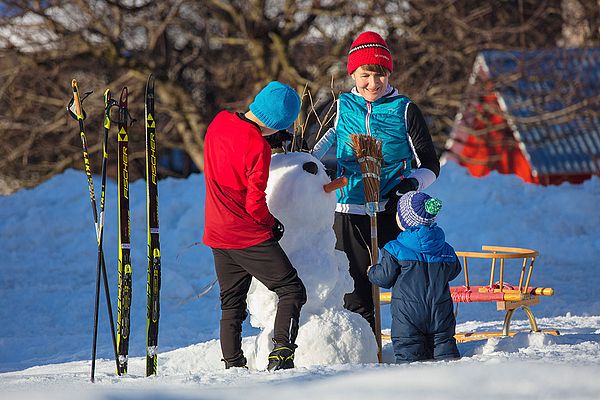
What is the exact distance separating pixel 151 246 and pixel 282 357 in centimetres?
87

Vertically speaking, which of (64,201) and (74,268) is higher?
(64,201)

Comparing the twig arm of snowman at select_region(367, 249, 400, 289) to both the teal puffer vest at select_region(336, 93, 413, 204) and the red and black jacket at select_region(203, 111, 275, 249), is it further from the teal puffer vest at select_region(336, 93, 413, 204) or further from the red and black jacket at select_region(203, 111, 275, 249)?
the red and black jacket at select_region(203, 111, 275, 249)

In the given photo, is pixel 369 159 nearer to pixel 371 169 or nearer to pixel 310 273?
pixel 371 169

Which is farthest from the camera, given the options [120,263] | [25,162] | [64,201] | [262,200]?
[25,162]

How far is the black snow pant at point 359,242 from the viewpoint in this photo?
5.00 metres

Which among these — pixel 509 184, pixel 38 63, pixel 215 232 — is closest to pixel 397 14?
pixel 509 184

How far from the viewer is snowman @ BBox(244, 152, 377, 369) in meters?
4.54

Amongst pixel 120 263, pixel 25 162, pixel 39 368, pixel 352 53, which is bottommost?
pixel 39 368

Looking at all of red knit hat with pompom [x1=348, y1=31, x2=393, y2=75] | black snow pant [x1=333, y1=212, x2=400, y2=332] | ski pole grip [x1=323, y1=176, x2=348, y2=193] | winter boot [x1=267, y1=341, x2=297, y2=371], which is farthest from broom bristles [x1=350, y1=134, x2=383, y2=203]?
winter boot [x1=267, y1=341, x2=297, y2=371]

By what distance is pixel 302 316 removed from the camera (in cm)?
466

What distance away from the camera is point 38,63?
15180 mm

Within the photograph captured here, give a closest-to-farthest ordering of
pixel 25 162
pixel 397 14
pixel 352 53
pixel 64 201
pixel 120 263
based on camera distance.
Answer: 1. pixel 120 263
2. pixel 352 53
3. pixel 64 201
4. pixel 397 14
5. pixel 25 162

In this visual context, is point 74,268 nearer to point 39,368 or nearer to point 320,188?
point 39,368

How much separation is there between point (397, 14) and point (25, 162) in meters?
7.32
